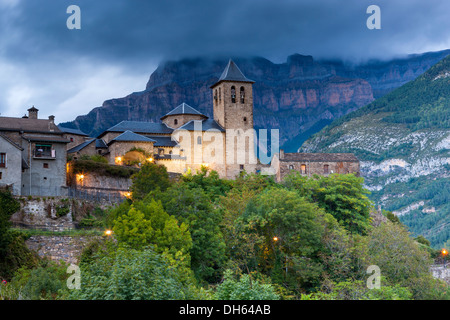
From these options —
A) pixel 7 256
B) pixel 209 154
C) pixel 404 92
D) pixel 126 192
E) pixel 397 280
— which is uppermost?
pixel 404 92

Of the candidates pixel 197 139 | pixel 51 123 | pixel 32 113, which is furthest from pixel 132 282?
pixel 197 139

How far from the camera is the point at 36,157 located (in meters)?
46.8

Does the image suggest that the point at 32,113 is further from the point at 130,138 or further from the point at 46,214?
the point at 46,214

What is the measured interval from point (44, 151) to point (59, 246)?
14.2 m

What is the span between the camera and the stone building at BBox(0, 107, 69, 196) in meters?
45.0

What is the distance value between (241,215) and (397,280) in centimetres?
1230

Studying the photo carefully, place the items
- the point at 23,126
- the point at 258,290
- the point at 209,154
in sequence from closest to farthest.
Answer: the point at 258,290, the point at 23,126, the point at 209,154

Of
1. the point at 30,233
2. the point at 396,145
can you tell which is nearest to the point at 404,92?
the point at 396,145

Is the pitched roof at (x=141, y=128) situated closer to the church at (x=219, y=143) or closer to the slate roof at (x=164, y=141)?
the church at (x=219, y=143)

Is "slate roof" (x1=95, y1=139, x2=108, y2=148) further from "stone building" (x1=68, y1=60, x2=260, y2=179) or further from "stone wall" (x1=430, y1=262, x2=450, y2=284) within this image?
"stone wall" (x1=430, y1=262, x2=450, y2=284)

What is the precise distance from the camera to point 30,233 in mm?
36250

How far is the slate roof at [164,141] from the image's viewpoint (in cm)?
6824

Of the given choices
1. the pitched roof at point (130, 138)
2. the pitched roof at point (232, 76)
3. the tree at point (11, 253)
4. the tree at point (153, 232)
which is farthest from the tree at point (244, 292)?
the pitched roof at point (232, 76)
